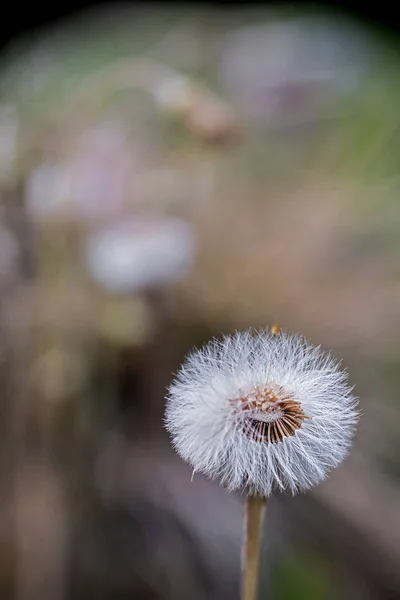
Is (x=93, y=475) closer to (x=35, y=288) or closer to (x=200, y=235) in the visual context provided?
(x=35, y=288)

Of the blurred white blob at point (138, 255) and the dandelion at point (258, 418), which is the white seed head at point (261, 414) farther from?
the blurred white blob at point (138, 255)

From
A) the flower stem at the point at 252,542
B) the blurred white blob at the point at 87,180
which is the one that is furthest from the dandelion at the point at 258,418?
the blurred white blob at the point at 87,180

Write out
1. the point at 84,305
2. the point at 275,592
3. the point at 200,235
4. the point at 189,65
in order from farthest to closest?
1. the point at 189,65
2. the point at 200,235
3. the point at 84,305
4. the point at 275,592

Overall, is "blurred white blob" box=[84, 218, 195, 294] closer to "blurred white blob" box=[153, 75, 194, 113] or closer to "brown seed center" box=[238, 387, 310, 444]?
"blurred white blob" box=[153, 75, 194, 113]

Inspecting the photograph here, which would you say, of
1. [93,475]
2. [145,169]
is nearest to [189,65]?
[145,169]

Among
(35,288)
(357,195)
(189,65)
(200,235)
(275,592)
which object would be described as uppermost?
(189,65)

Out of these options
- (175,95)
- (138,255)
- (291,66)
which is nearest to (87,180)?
(138,255)

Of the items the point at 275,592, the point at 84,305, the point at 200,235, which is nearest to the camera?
the point at 275,592

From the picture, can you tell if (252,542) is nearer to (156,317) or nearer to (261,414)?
(261,414)
